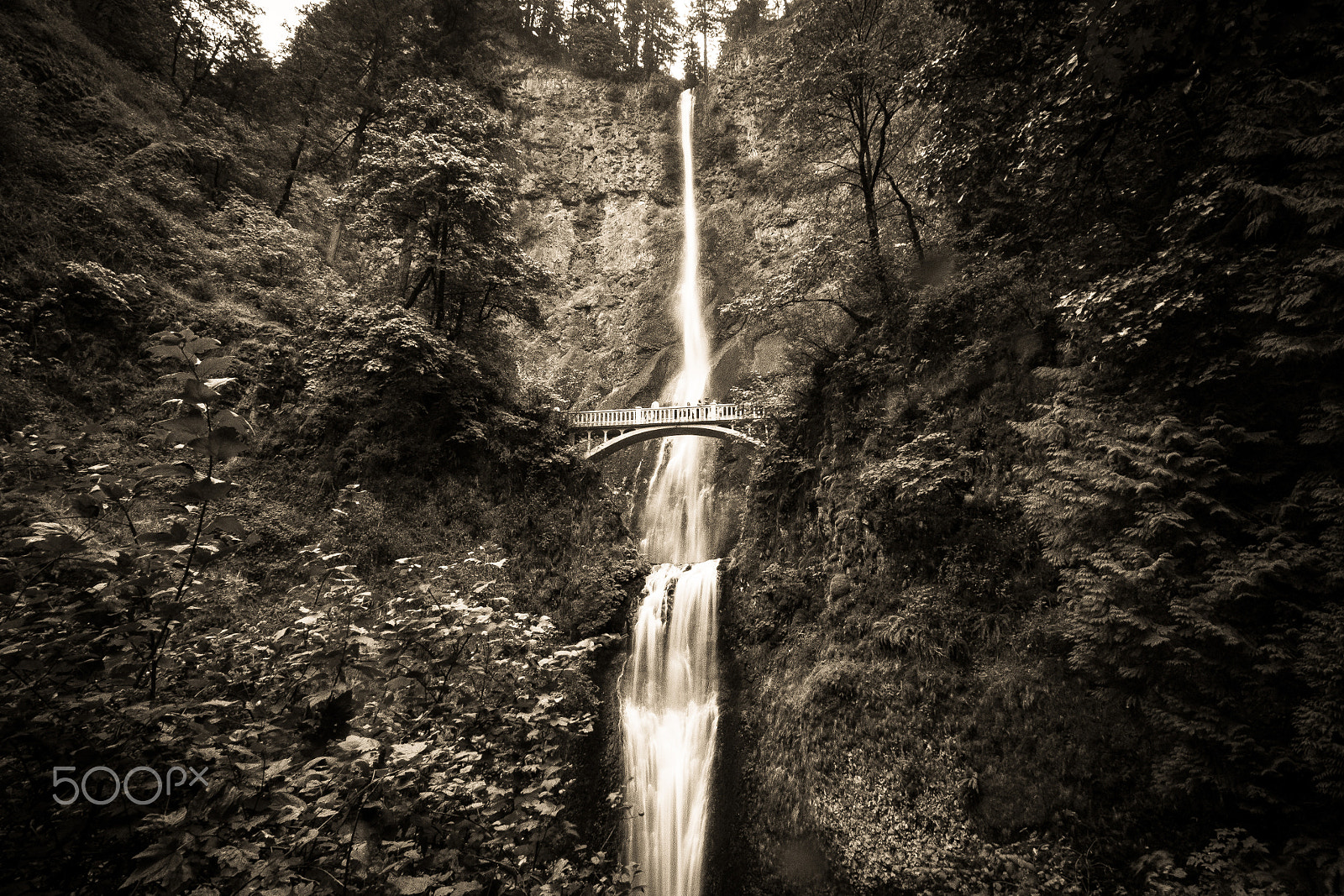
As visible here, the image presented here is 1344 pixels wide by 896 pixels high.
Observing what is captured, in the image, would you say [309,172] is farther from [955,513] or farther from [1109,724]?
[1109,724]

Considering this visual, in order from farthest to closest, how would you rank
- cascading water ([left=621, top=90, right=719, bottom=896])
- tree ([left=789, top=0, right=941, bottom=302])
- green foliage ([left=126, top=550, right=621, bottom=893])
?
tree ([left=789, top=0, right=941, bottom=302]) < cascading water ([left=621, top=90, right=719, bottom=896]) < green foliage ([left=126, top=550, right=621, bottom=893])

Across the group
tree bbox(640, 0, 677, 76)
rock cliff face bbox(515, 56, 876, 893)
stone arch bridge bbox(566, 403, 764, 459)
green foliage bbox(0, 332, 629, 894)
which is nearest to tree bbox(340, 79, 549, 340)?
stone arch bridge bbox(566, 403, 764, 459)

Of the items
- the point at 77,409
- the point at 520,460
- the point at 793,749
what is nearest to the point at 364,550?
the point at 520,460

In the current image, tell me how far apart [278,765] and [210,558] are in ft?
2.69

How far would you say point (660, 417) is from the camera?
Result: 19141 millimetres

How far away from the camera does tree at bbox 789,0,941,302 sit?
10633 mm

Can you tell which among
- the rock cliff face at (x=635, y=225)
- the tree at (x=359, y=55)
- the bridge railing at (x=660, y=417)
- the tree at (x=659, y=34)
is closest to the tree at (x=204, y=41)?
the tree at (x=359, y=55)

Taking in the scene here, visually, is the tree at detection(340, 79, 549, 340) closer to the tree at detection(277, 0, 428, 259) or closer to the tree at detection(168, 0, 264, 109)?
the tree at detection(277, 0, 428, 259)

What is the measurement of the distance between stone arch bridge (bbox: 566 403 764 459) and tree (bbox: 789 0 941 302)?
772 centimetres

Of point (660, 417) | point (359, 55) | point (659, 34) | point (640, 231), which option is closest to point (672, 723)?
point (660, 417)

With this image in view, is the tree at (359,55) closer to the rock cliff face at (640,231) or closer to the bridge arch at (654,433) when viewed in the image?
the rock cliff face at (640,231)

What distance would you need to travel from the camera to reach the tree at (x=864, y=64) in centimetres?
1063

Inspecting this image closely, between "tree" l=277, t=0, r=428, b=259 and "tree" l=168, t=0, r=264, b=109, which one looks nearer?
"tree" l=277, t=0, r=428, b=259

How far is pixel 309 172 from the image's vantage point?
873 inches
